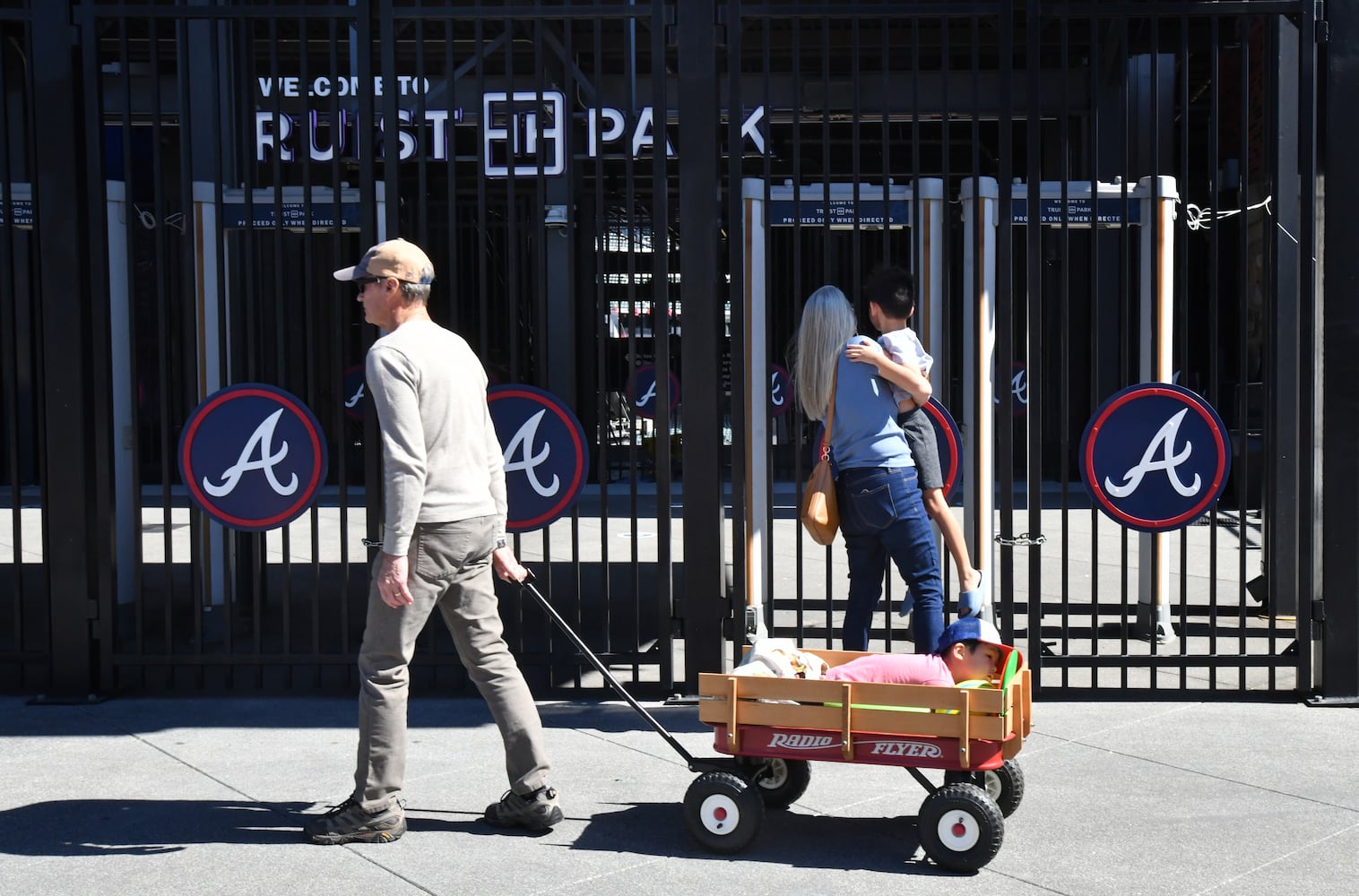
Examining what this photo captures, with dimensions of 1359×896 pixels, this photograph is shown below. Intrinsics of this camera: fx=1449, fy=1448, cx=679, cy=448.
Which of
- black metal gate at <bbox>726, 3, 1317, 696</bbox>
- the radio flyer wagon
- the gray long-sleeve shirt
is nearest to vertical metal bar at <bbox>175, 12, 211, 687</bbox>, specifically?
the gray long-sleeve shirt

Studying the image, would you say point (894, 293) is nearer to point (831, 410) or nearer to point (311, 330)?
point (831, 410)

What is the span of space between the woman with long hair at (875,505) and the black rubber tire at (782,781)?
0.73m

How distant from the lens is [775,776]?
4734 millimetres

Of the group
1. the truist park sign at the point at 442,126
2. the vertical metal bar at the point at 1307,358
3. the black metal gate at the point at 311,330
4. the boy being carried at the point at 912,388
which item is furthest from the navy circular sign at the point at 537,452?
the truist park sign at the point at 442,126

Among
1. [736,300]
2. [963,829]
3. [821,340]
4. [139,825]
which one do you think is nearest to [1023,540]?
[821,340]

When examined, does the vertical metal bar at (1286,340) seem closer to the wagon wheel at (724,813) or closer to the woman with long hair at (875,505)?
the woman with long hair at (875,505)

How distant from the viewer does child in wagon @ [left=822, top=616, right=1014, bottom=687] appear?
14.4 ft

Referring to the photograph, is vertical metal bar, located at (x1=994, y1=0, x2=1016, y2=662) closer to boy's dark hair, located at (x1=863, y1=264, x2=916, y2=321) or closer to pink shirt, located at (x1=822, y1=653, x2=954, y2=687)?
boy's dark hair, located at (x1=863, y1=264, x2=916, y2=321)

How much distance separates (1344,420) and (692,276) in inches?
112

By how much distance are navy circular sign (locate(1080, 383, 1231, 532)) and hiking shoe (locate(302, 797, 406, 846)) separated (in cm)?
337

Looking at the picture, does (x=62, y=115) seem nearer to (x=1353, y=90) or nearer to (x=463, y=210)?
(x=1353, y=90)

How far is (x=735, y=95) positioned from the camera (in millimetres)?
6109

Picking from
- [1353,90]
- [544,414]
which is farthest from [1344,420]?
[544,414]

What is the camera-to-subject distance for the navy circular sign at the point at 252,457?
6270 millimetres
